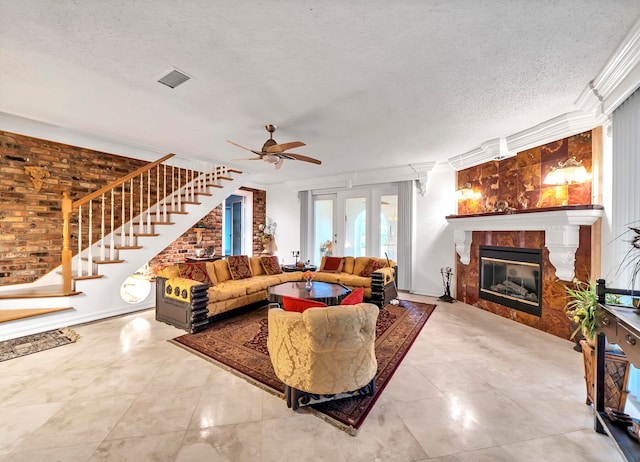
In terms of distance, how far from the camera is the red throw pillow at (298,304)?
6.83 ft

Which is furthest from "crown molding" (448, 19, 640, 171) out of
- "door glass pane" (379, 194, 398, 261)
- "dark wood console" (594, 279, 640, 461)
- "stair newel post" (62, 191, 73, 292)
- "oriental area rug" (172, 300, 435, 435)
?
"stair newel post" (62, 191, 73, 292)

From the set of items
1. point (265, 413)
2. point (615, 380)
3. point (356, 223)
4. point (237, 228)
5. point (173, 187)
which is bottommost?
point (265, 413)

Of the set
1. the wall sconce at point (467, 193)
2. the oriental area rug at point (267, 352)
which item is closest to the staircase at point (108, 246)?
the oriental area rug at point (267, 352)

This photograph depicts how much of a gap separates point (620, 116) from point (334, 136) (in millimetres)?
2946

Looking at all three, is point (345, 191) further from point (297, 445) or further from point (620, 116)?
point (297, 445)

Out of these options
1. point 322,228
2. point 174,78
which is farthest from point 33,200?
point 322,228

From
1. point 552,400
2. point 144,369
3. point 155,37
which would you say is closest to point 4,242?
A: point 144,369

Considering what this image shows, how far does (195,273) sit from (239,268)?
93 cm

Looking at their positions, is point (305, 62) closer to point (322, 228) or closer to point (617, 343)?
point (617, 343)

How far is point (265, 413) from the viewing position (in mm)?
1972

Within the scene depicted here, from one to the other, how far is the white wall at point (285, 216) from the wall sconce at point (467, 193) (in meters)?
3.94

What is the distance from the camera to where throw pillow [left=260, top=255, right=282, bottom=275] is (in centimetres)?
524

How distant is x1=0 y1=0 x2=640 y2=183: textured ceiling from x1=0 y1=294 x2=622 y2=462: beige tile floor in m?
2.69

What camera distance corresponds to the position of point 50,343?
122 inches
